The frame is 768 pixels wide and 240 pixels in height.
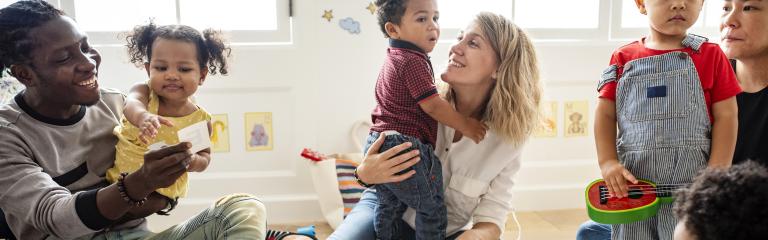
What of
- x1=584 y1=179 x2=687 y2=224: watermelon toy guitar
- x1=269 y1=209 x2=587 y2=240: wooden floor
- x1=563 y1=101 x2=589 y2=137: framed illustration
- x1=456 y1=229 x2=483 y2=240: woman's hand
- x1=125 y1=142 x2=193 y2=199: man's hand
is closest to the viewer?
x1=125 y1=142 x2=193 y2=199: man's hand

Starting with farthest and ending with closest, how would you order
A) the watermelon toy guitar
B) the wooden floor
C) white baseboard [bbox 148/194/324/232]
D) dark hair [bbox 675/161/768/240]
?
white baseboard [bbox 148/194/324/232], the wooden floor, the watermelon toy guitar, dark hair [bbox 675/161/768/240]

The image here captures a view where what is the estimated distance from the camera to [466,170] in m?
1.60

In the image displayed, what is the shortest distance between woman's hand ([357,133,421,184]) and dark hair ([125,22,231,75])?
0.52 metres

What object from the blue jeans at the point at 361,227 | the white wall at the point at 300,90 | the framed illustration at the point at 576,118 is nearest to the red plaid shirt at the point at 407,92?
the blue jeans at the point at 361,227

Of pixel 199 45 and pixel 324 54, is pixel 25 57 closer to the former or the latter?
pixel 199 45

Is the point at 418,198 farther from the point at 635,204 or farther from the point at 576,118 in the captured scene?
the point at 576,118

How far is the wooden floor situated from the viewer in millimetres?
2564

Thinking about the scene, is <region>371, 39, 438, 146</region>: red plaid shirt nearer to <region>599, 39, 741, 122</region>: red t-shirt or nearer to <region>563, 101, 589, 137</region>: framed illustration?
<region>599, 39, 741, 122</region>: red t-shirt

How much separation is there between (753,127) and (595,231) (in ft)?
1.66

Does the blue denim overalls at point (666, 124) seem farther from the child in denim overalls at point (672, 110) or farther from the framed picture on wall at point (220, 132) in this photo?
the framed picture on wall at point (220, 132)

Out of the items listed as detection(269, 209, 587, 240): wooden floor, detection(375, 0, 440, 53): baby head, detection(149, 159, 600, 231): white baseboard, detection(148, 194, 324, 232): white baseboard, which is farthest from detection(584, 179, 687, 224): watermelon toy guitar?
detection(148, 194, 324, 232): white baseboard

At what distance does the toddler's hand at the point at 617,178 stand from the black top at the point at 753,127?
12.5 inches

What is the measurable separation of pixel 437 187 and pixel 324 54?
1249 millimetres

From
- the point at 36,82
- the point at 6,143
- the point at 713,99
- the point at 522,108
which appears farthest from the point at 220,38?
the point at 713,99
